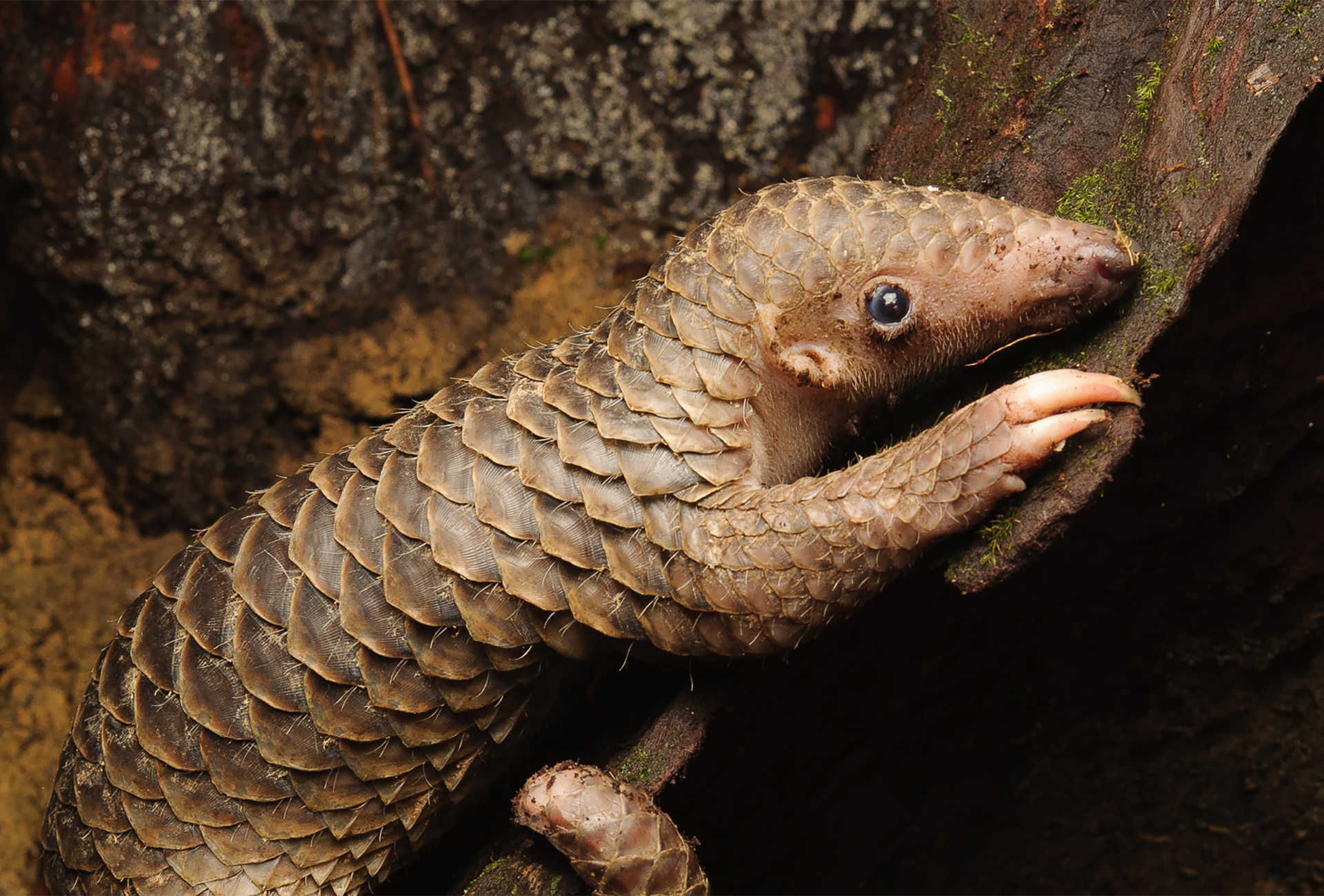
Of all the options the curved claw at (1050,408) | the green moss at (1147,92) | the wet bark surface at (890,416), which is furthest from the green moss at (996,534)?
the green moss at (1147,92)

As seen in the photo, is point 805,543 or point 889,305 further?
point 889,305

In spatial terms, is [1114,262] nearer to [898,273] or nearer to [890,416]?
[898,273]

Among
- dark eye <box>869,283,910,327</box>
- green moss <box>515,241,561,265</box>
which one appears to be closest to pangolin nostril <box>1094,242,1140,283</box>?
dark eye <box>869,283,910,327</box>

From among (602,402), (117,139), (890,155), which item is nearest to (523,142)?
(117,139)

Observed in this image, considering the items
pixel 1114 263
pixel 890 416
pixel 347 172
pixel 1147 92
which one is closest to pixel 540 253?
pixel 347 172

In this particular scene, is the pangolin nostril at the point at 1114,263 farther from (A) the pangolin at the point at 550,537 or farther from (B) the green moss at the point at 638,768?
(B) the green moss at the point at 638,768

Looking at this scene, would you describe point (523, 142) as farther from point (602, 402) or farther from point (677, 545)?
point (677, 545)
